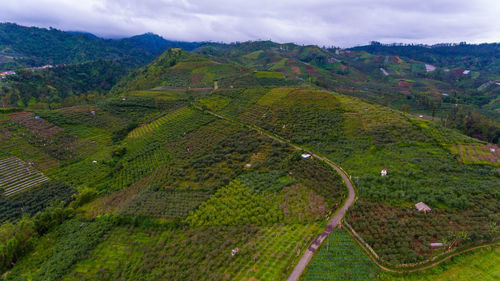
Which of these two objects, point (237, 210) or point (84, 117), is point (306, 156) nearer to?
point (237, 210)

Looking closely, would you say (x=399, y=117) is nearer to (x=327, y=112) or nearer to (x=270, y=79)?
(x=327, y=112)

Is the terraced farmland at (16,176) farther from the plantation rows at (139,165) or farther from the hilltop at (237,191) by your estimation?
the plantation rows at (139,165)

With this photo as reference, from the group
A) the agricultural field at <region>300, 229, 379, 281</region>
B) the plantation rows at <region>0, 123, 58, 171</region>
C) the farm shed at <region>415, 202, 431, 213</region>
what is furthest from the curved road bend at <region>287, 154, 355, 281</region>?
the plantation rows at <region>0, 123, 58, 171</region>

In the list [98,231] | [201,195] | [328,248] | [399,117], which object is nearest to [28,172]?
[98,231]

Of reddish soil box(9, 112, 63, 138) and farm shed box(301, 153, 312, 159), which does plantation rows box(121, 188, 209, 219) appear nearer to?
farm shed box(301, 153, 312, 159)

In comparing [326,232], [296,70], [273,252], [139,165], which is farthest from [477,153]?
[296,70]
